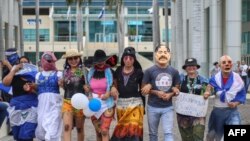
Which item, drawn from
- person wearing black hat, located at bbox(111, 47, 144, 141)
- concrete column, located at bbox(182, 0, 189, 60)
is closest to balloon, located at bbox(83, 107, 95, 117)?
person wearing black hat, located at bbox(111, 47, 144, 141)

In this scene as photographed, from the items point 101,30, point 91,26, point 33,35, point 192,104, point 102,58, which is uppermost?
point 91,26

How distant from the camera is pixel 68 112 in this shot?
10.1 metres

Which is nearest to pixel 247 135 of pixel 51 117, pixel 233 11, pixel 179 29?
pixel 51 117

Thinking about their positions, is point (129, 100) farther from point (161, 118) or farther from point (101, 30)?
point (101, 30)

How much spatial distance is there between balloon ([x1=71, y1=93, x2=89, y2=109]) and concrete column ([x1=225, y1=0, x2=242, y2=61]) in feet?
58.5

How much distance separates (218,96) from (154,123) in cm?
117

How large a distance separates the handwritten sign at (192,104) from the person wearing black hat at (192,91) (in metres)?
0.08

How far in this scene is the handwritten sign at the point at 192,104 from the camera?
993 centimetres

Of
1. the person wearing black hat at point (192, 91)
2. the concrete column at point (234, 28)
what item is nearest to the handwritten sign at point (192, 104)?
the person wearing black hat at point (192, 91)

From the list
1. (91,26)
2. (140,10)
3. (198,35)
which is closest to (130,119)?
(198,35)

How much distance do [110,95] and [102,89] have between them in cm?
17

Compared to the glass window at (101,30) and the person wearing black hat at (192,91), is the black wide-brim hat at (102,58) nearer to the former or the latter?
the person wearing black hat at (192,91)

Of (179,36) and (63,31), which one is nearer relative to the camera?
(179,36)

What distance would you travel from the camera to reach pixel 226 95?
9.55m
